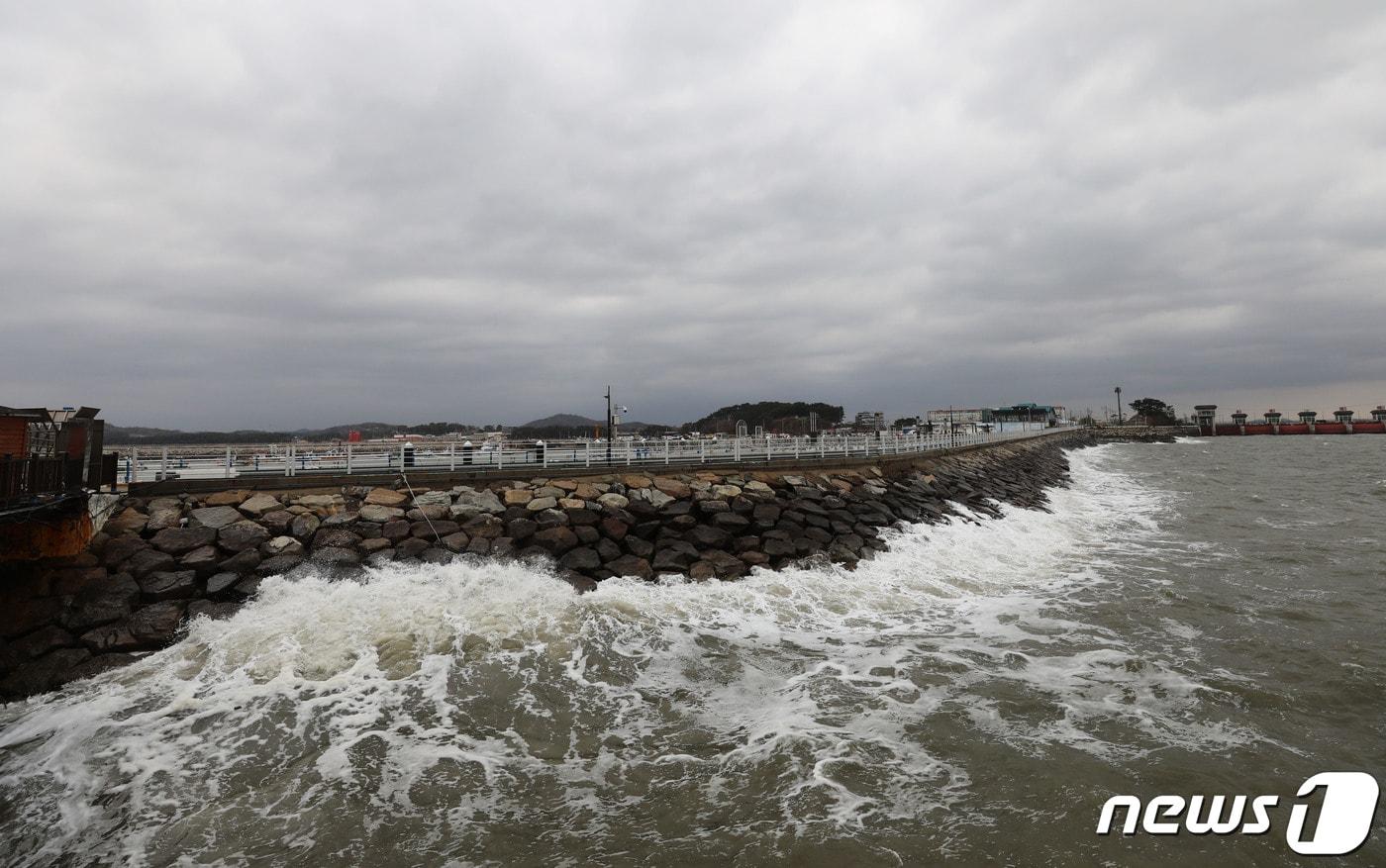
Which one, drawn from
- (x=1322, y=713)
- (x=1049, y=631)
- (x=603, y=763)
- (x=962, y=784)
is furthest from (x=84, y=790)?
(x=1322, y=713)

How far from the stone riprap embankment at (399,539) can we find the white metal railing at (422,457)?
0.85 metres

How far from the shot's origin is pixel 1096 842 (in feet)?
18.3

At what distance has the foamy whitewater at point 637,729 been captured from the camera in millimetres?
5961

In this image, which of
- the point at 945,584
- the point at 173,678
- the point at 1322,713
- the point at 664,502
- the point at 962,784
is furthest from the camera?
the point at 664,502

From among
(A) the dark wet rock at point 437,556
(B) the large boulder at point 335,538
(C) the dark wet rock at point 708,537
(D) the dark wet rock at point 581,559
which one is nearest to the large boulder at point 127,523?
(B) the large boulder at point 335,538

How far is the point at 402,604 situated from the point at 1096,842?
440 inches

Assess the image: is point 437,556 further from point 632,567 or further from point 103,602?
point 103,602

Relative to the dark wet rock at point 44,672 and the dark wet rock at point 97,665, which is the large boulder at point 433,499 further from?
the dark wet rock at point 44,672

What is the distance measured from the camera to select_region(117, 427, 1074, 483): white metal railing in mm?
14234

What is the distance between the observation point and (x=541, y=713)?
8578 millimetres

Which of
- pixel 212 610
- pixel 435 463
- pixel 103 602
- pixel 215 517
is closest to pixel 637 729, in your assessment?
pixel 212 610

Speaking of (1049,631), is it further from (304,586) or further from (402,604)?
(304,586)

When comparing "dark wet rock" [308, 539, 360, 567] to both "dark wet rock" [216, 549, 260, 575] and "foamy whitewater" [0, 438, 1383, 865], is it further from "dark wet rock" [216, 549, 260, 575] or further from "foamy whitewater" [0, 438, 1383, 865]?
"dark wet rock" [216, 549, 260, 575]

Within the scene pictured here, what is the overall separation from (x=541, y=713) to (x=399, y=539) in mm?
7150
